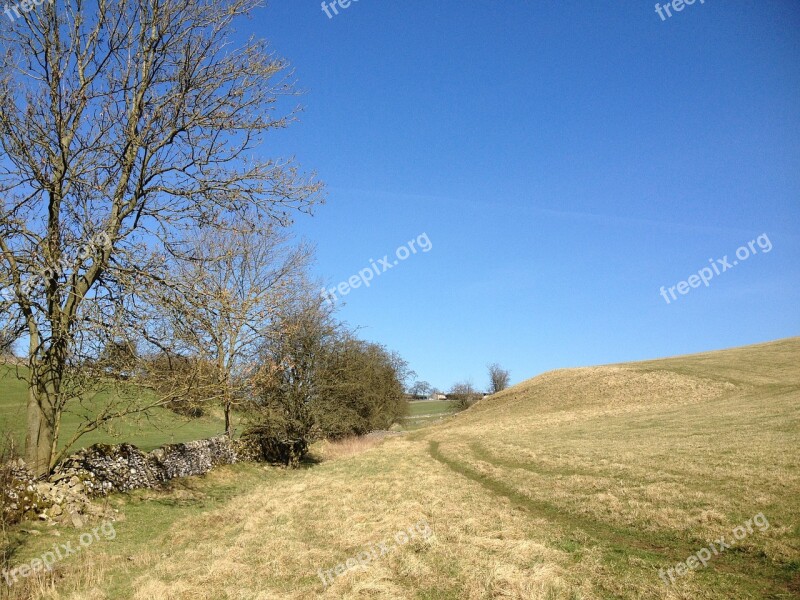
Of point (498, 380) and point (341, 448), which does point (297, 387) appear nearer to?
point (341, 448)

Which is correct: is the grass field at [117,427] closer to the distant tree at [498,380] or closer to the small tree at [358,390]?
the small tree at [358,390]

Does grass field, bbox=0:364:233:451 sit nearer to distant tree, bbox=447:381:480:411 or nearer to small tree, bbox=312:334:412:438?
small tree, bbox=312:334:412:438

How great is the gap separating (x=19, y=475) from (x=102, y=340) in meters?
3.78

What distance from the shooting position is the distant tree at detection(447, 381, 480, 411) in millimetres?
76688

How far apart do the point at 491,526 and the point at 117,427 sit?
10.2 meters

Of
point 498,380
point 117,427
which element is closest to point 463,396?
point 498,380

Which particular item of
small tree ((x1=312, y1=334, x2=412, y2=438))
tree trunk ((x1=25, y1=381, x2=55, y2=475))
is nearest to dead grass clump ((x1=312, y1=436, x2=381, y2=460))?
small tree ((x1=312, y1=334, x2=412, y2=438))

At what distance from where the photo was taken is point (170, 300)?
11.5 metres

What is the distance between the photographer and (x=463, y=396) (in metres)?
77.8

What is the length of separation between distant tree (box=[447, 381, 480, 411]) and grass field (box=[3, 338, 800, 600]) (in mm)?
53113

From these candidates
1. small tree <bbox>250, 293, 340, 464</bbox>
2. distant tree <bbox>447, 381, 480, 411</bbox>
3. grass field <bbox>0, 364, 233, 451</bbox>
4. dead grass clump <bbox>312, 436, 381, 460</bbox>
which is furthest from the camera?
distant tree <bbox>447, 381, 480, 411</bbox>

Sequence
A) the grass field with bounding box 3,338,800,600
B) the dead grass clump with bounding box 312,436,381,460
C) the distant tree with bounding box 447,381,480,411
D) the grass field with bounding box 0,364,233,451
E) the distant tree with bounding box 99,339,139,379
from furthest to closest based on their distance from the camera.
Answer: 1. the distant tree with bounding box 447,381,480,411
2. the dead grass clump with bounding box 312,436,381,460
3. the grass field with bounding box 0,364,233,451
4. the distant tree with bounding box 99,339,139,379
5. the grass field with bounding box 3,338,800,600

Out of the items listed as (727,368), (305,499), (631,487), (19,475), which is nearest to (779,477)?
(631,487)

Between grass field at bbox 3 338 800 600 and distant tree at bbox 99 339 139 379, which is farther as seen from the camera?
distant tree at bbox 99 339 139 379
